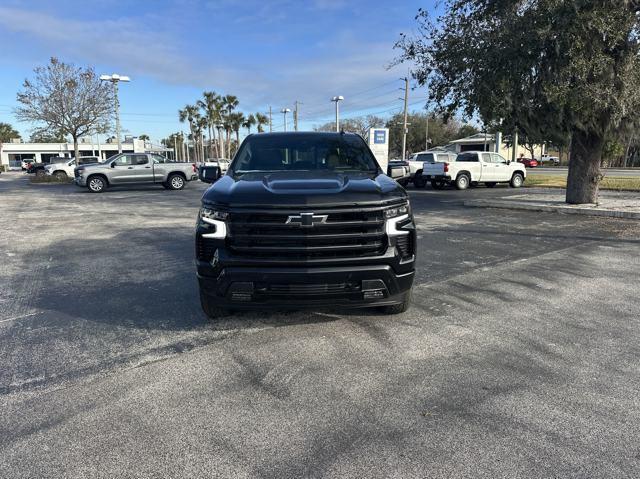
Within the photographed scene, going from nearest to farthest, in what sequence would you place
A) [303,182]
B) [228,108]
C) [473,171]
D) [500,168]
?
[303,182]
[473,171]
[500,168]
[228,108]

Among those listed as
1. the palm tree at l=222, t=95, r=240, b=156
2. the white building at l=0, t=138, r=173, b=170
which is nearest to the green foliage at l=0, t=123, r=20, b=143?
the white building at l=0, t=138, r=173, b=170

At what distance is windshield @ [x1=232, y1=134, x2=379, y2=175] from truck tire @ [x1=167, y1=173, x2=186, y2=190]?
19002 millimetres

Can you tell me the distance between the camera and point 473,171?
73.1 ft

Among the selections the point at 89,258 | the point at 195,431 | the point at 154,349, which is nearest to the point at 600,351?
the point at 195,431

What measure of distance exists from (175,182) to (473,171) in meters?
15.1

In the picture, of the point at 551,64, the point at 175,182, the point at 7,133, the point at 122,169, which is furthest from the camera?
the point at 7,133

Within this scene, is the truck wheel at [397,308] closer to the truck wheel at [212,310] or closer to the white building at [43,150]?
the truck wheel at [212,310]

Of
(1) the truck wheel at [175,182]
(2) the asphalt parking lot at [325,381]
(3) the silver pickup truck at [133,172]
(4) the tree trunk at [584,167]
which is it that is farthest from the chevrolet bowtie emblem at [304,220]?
(1) the truck wheel at [175,182]

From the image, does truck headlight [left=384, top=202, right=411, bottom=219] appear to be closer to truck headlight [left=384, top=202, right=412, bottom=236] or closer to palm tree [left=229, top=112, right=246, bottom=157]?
truck headlight [left=384, top=202, right=412, bottom=236]

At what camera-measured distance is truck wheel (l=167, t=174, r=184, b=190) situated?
76.8 feet

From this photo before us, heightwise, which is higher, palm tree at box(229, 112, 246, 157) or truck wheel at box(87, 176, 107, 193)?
palm tree at box(229, 112, 246, 157)

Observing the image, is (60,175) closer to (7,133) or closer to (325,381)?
(325,381)

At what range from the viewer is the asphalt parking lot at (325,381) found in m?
2.53

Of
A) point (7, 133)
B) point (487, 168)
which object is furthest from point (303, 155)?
point (7, 133)
